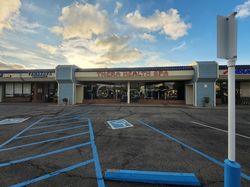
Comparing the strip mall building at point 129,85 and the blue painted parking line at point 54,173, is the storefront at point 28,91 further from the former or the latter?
the blue painted parking line at point 54,173

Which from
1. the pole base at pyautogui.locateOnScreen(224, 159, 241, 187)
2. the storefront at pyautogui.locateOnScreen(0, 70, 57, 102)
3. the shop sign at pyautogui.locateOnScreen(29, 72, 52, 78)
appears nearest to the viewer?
the pole base at pyautogui.locateOnScreen(224, 159, 241, 187)

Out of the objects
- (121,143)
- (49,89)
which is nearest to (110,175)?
(121,143)

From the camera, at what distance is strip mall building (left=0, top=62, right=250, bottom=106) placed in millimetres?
21719

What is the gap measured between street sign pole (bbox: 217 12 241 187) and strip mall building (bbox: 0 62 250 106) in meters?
20.1

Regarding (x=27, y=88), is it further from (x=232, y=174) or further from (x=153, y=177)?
(x=232, y=174)

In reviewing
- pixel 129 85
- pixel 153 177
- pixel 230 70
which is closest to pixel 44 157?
pixel 153 177

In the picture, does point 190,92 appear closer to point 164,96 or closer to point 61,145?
point 164,96

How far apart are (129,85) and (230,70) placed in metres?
23.1

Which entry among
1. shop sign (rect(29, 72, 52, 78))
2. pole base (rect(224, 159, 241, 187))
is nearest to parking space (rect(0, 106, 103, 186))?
pole base (rect(224, 159, 241, 187))

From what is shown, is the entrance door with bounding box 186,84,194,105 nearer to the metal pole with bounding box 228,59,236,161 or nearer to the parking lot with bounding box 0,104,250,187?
the parking lot with bounding box 0,104,250,187

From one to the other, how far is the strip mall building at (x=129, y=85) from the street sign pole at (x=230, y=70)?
20.1m

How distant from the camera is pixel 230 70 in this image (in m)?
2.36

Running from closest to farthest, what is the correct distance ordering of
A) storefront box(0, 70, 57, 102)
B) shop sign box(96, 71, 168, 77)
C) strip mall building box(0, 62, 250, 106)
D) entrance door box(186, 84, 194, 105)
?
strip mall building box(0, 62, 250, 106) → shop sign box(96, 71, 168, 77) → entrance door box(186, 84, 194, 105) → storefront box(0, 70, 57, 102)

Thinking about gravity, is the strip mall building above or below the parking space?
above
